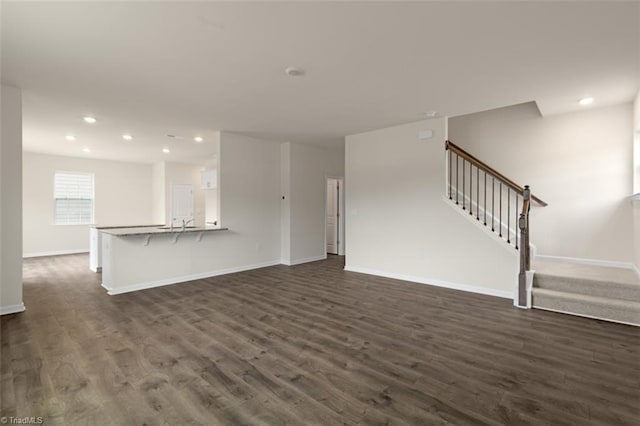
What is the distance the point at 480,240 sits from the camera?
4555mm

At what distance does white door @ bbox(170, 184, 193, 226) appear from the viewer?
392 inches

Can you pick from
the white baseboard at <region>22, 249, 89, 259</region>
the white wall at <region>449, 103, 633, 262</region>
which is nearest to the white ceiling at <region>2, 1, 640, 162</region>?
the white wall at <region>449, 103, 633, 262</region>

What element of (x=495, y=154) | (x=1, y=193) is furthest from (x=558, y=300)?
(x=1, y=193)

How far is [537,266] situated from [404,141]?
2.87 metres

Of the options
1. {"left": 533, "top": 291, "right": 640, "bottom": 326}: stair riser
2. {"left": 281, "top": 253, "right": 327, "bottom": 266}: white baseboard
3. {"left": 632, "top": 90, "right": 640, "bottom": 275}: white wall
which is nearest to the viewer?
{"left": 533, "top": 291, "right": 640, "bottom": 326}: stair riser

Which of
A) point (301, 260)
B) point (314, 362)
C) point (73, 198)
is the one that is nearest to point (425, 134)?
point (301, 260)

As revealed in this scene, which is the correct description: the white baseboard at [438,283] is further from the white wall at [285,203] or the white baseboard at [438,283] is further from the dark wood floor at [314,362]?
the white wall at [285,203]

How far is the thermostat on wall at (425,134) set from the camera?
16.5 feet

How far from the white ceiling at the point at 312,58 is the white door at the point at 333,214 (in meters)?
3.89

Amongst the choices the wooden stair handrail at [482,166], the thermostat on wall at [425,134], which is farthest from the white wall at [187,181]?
the wooden stair handrail at [482,166]

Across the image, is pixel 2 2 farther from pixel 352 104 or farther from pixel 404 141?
pixel 404 141

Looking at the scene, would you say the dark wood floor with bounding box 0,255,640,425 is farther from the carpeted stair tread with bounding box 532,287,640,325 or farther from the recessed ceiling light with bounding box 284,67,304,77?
the recessed ceiling light with bounding box 284,67,304,77

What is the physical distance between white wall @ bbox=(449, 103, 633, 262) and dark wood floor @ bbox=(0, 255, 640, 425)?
6.95 ft

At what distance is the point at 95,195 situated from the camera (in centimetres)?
895
